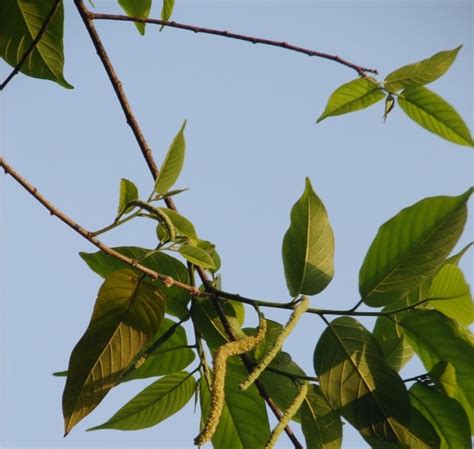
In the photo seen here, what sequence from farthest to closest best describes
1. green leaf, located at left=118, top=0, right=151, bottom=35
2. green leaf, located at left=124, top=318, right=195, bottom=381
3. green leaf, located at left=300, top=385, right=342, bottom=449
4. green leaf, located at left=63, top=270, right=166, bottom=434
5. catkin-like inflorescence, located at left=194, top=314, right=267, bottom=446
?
green leaf, located at left=118, top=0, right=151, bottom=35 < green leaf, located at left=124, top=318, right=195, bottom=381 < green leaf, located at left=300, top=385, right=342, bottom=449 < green leaf, located at left=63, top=270, right=166, bottom=434 < catkin-like inflorescence, located at left=194, top=314, right=267, bottom=446

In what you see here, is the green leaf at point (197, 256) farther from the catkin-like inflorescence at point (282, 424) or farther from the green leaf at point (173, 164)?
the catkin-like inflorescence at point (282, 424)

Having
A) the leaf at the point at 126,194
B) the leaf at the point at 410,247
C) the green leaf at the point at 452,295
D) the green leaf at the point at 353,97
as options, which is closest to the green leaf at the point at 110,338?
the leaf at the point at 126,194

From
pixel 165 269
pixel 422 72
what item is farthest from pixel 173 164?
pixel 422 72

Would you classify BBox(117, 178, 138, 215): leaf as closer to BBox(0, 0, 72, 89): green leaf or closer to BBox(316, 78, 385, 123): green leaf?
BBox(0, 0, 72, 89): green leaf

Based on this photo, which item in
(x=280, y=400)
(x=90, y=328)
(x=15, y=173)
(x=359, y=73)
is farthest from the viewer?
(x=359, y=73)

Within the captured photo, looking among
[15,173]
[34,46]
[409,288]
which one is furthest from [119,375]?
[34,46]

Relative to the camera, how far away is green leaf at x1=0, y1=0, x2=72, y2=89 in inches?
52.6

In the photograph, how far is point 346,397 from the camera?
1.13 metres

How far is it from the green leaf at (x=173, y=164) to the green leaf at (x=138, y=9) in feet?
1.71

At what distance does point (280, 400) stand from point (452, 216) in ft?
1.58

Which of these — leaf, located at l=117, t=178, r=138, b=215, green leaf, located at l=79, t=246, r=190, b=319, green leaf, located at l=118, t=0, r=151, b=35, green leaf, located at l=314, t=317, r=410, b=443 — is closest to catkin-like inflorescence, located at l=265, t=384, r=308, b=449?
green leaf, located at l=314, t=317, r=410, b=443

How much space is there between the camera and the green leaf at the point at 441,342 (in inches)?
44.2

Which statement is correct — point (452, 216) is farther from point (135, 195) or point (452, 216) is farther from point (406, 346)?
point (135, 195)

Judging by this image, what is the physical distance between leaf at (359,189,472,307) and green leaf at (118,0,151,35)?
2.66 feet
